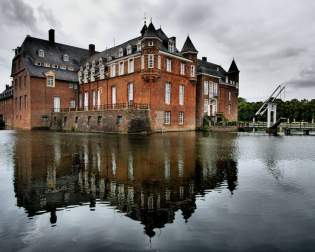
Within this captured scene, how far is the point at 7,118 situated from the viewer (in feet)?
200

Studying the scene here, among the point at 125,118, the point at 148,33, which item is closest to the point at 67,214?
the point at 125,118

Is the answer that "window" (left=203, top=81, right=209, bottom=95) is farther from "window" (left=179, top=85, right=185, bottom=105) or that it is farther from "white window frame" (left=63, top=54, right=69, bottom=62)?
"white window frame" (left=63, top=54, right=69, bottom=62)

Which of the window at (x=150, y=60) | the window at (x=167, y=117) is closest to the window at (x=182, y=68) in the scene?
the window at (x=150, y=60)

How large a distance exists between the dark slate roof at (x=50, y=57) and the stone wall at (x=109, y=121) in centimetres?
942

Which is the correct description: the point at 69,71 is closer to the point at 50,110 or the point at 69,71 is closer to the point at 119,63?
the point at 50,110

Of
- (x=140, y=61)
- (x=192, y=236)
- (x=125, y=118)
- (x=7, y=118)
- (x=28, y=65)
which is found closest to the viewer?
(x=192, y=236)

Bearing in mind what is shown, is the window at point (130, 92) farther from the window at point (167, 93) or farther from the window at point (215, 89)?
the window at point (215, 89)

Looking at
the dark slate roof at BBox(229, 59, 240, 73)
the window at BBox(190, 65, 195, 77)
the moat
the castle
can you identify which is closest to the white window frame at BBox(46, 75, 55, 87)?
the castle

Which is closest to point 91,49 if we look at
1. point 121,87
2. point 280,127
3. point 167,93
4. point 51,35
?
point 51,35

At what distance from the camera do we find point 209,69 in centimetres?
5469

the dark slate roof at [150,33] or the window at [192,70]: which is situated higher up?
the dark slate roof at [150,33]

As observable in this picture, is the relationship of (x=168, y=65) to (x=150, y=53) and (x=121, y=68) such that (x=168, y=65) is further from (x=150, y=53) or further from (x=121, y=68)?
(x=121, y=68)

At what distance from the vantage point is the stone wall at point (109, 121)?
34500 mm

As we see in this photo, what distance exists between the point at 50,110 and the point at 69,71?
9261 mm
